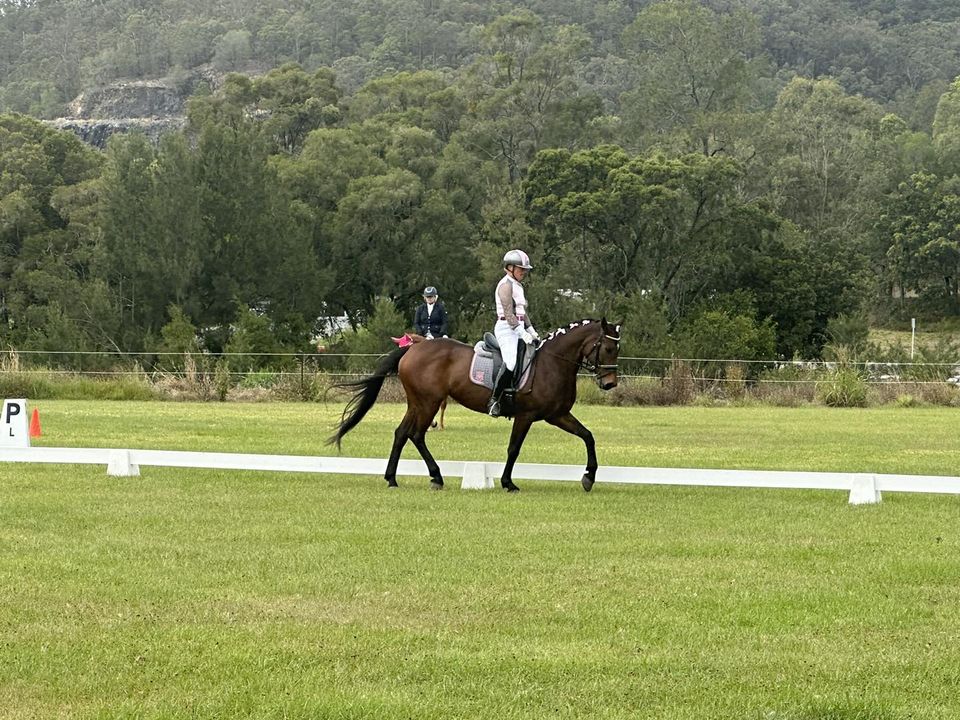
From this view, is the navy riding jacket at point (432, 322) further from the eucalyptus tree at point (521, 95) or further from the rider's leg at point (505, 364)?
the eucalyptus tree at point (521, 95)

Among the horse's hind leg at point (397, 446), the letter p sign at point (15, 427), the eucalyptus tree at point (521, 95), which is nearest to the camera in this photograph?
the horse's hind leg at point (397, 446)

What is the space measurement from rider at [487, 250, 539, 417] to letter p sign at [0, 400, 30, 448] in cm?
564

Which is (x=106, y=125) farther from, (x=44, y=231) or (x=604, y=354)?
(x=604, y=354)

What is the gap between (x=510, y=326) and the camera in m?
14.5

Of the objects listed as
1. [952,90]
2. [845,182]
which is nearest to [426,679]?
[845,182]

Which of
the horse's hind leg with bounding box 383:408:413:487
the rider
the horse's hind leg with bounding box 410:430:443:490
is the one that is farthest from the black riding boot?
the horse's hind leg with bounding box 383:408:413:487

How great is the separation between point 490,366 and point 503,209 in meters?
54.6

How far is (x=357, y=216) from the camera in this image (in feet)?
230

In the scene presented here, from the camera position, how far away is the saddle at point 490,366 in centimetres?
1455

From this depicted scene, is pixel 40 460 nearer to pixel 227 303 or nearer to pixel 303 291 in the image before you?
pixel 227 303

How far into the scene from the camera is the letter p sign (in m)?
16.3

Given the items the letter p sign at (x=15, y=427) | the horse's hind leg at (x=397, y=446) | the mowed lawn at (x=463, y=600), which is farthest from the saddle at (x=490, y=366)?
the letter p sign at (x=15, y=427)

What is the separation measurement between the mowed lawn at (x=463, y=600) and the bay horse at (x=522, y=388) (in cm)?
48

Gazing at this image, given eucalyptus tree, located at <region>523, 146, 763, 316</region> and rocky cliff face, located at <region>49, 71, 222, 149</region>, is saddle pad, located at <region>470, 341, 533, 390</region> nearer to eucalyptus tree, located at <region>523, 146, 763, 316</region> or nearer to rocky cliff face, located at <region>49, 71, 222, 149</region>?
eucalyptus tree, located at <region>523, 146, 763, 316</region>
